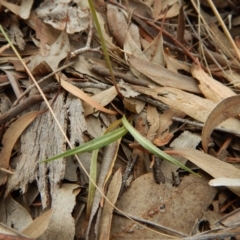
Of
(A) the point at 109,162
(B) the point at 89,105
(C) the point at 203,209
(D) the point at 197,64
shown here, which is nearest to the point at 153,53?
(D) the point at 197,64

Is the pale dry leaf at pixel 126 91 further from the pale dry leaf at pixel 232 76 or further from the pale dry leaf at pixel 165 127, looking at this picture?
the pale dry leaf at pixel 232 76

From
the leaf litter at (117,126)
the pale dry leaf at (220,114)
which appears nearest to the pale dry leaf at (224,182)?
the leaf litter at (117,126)

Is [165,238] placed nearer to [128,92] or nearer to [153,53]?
[128,92]

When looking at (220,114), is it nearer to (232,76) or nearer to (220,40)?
(232,76)


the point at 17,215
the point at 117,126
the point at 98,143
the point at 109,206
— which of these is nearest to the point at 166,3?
the point at 117,126

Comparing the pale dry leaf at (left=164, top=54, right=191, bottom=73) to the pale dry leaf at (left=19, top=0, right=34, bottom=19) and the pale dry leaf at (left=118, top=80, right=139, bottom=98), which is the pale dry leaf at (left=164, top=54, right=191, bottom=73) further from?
the pale dry leaf at (left=19, top=0, right=34, bottom=19)
